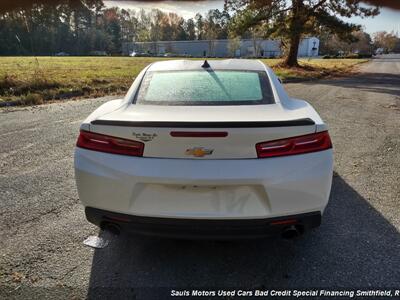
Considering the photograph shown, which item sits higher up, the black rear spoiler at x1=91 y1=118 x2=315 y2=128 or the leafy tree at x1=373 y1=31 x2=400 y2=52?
the leafy tree at x1=373 y1=31 x2=400 y2=52

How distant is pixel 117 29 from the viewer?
111 metres

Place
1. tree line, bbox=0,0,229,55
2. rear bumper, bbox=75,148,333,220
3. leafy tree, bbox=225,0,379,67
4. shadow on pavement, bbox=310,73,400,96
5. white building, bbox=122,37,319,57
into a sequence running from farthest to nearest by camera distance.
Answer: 1. white building, bbox=122,37,319,57
2. tree line, bbox=0,0,229,55
3. leafy tree, bbox=225,0,379,67
4. shadow on pavement, bbox=310,73,400,96
5. rear bumper, bbox=75,148,333,220

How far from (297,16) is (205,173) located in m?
25.5

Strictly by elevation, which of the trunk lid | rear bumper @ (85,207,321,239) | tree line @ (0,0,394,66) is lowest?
rear bumper @ (85,207,321,239)

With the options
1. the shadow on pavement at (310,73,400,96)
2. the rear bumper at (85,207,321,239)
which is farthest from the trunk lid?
the shadow on pavement at (310,73,400,96)

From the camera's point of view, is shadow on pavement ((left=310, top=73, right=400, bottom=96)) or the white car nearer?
the white car

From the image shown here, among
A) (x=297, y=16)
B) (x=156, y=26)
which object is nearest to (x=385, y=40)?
(x=156, y=26)

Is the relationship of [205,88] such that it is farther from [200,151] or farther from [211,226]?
[211,226]

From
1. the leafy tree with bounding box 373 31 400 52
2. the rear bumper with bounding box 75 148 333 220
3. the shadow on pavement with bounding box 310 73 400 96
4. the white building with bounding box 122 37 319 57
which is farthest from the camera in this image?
the leafy tree with bounding box 373 31 400 52

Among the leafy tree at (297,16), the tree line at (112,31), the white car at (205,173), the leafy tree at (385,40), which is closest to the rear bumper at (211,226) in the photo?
the white car at (205,173)

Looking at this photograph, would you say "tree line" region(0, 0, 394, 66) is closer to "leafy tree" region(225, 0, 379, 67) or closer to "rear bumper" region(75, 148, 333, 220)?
"leafy tree" region(225, 0, 379, 67)

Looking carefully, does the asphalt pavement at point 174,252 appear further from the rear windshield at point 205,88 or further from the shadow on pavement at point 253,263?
the rear windshield at point 205,88

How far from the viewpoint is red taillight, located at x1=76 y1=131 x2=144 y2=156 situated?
225 centimetres

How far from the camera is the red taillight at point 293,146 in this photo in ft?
7.18
